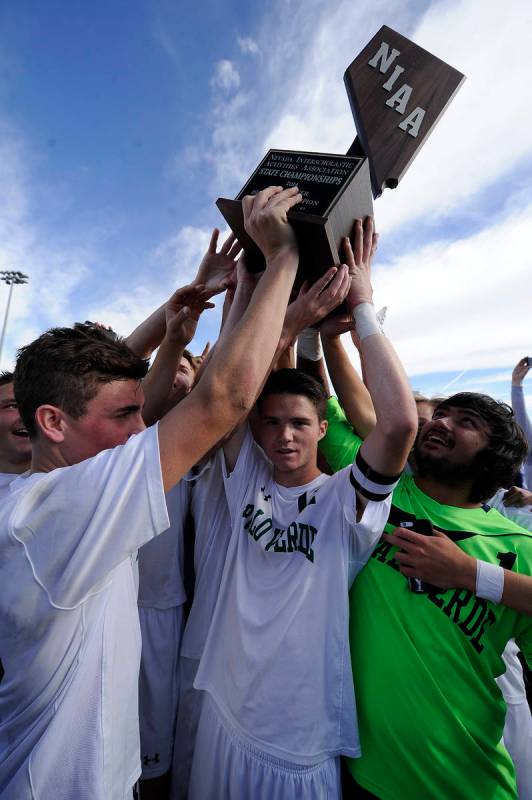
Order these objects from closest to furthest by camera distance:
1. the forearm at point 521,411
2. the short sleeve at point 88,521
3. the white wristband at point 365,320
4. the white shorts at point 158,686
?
the short sleeve at point 88,521
the white wristband at point 365,320
the white shorts at point 158,686
the forearm at point 521,411

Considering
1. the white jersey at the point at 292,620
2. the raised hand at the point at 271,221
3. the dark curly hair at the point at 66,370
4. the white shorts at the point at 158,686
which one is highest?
the raised hand at the point at 271,221

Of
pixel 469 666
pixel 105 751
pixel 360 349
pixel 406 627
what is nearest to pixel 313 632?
pixel 406 627

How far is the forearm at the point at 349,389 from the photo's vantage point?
258 cm

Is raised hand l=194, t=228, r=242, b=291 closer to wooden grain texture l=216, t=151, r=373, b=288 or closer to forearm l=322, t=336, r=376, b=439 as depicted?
wooden grain texture l=216, t=151, r=373, b=288

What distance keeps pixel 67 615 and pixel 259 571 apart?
998 mm

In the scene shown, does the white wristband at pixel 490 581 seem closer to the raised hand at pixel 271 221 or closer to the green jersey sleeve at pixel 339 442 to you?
the green jersey sleeve at pixel 339 442

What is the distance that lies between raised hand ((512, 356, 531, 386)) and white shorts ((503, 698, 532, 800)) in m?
4.60

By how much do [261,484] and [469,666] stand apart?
1244mm

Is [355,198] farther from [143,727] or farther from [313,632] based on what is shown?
[143,727]

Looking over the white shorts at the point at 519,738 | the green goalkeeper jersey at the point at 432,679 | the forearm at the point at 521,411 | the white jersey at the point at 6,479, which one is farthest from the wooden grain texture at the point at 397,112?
the forearm at the point at 521,411

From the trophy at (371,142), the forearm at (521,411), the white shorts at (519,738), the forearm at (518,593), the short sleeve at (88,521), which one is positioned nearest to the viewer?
the short sleeve at (88,521)

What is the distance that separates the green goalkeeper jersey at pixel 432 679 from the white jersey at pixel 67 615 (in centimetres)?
103

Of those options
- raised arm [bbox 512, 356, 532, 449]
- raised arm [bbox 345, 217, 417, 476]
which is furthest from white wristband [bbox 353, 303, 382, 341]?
raised arm [bbox 512, 356, 532, 449]

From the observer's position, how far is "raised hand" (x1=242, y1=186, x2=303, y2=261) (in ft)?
5.41
